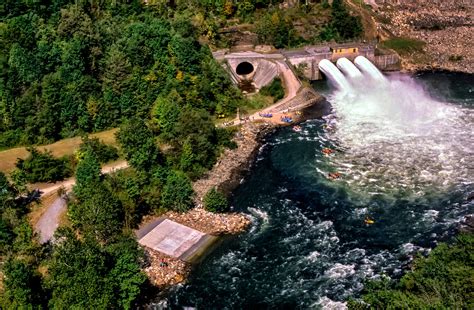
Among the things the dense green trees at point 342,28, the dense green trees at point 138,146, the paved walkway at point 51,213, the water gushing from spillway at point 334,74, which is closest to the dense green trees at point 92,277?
the paved walkway at point 51,213

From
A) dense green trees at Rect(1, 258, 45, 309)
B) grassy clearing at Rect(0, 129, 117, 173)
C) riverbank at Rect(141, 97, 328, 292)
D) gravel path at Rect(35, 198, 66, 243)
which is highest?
dense green trees at Rect(1, 258, 45, 309)

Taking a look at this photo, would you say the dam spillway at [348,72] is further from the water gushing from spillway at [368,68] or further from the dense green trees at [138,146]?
the dense green trees at [138,146]

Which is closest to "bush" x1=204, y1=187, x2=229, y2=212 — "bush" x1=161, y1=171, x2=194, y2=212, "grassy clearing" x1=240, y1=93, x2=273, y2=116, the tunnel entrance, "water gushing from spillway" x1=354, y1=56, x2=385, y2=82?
"bush" x1=161, y1=171, x2=194, y2=212

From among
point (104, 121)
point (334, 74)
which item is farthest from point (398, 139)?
point (104, 121)

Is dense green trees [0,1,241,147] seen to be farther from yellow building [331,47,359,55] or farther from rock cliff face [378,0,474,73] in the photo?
rock cliff face [378,0,474,73]

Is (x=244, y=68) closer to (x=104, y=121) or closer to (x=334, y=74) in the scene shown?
(x=334, y=74)
